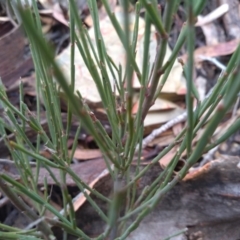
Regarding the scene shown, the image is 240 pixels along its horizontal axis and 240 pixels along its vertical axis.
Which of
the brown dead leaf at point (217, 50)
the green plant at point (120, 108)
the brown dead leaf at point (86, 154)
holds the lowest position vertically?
the brown dead leaf at point (86, 154)

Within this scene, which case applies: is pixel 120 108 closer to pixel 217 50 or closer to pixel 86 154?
pixel 86 154

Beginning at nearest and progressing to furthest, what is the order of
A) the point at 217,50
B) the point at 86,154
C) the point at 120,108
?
the point at 120,108
the point at 86,154
the point at 217,50

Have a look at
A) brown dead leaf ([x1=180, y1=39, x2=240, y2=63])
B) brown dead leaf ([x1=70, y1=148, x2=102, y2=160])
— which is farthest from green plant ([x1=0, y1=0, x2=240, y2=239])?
brown dead leaf ([x1=180, y1=39, x2=240, y2=63])

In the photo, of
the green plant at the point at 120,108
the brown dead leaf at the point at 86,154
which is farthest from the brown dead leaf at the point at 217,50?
the green plant at the point at 120,108

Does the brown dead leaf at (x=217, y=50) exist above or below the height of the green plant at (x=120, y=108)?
below

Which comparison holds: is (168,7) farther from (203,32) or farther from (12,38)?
(203,32)

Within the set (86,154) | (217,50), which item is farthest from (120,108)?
(217,50)

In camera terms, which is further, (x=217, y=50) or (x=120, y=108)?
(x=217, y=50)

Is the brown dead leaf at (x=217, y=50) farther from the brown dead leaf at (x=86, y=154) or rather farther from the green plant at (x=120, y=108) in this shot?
the green plant at (x=120, y=108)

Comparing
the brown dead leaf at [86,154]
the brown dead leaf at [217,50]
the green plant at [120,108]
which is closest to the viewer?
the green plant at [120,108]

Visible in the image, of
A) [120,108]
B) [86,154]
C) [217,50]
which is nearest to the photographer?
[120,108]

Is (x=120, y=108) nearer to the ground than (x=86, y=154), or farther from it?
farther from it

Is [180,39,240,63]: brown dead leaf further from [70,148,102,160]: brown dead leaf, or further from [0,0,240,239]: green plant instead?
[0,0,240,239]: green plant
